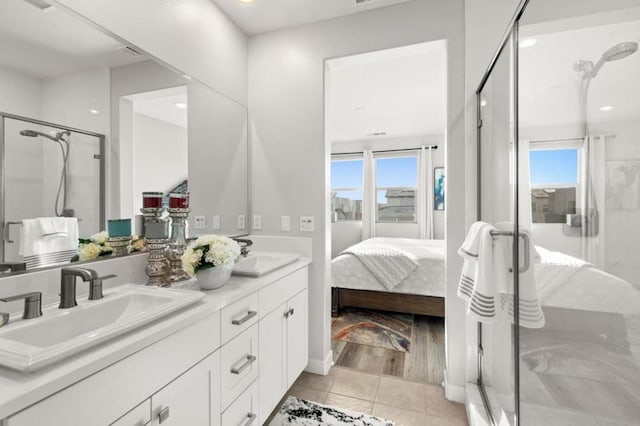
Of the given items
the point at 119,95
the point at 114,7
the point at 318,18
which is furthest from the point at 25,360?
the point at 318,18

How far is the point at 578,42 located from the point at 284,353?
1.89 metres

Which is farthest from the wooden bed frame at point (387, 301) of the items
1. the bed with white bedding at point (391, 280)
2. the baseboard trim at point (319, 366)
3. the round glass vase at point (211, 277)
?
the round glass vase at point (211, 277)

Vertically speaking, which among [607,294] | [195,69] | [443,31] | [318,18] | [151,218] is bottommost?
[607,294]

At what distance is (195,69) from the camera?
6.15ft

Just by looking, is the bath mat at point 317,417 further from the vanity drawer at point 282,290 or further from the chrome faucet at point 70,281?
the chrome faucet at point 70,281

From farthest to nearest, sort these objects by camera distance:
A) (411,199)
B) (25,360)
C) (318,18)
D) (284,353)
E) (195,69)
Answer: (411,199), (318,18), (195,69), (284,353), (25,360)

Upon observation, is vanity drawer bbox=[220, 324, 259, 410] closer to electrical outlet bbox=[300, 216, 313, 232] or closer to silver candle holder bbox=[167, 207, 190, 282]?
silver candle holder bbox=[167, 207, 190, 282]

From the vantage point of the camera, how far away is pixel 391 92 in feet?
11.9

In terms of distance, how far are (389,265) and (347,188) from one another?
3.28 meters

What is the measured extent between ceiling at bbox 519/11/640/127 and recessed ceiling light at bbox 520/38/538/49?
12 millimetres

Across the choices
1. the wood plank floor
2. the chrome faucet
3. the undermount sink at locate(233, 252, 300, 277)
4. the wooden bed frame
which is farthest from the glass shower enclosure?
the wooden bed frame

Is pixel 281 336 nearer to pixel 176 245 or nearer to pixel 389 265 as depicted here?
pixel 176 245

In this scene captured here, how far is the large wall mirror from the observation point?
104 centimetres

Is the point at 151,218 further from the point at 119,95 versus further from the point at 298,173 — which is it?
the point at 298,173
